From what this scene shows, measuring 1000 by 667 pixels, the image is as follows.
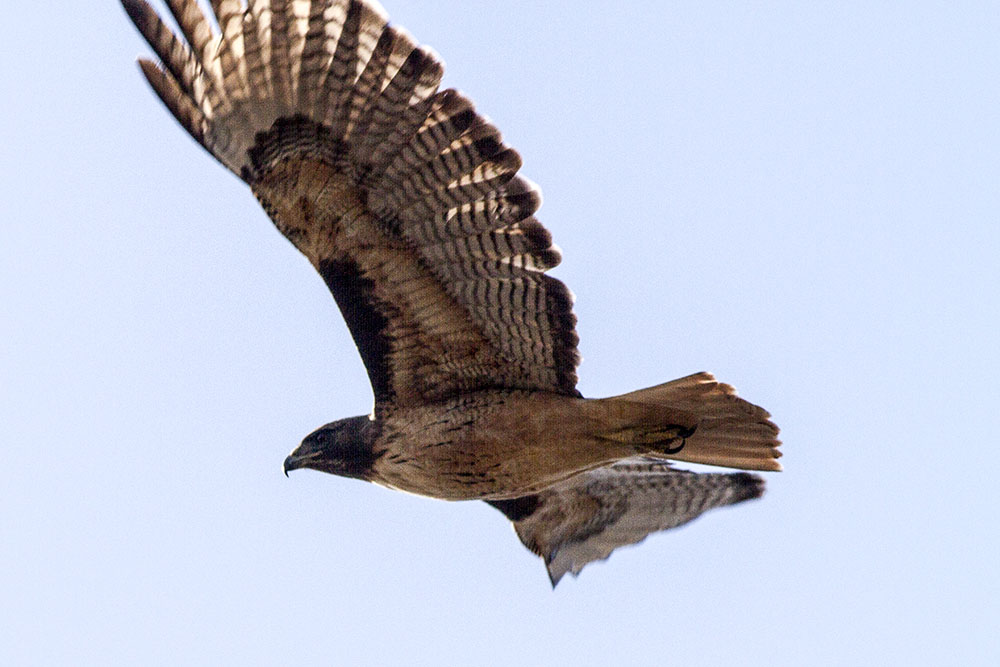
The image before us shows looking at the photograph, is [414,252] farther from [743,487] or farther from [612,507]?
[743,487]

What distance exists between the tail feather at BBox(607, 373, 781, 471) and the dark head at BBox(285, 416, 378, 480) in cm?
162

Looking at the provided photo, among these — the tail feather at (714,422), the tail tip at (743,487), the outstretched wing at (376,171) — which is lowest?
the tail tip at (743,487)

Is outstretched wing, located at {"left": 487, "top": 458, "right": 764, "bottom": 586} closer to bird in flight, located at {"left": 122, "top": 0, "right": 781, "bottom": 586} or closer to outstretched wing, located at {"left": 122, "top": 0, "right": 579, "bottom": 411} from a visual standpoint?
bird in flight, located at {"left": 122, "top": 0, "right": 781, "bottom": 586}

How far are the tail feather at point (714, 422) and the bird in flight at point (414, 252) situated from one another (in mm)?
14

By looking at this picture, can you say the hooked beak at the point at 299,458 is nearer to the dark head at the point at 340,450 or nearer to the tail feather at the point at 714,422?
the dark head at the point at 340,450

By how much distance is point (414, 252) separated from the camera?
8.94 metres

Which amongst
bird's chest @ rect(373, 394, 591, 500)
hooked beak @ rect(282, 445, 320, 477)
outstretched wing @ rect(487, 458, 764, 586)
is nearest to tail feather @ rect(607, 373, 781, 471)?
bird's chest @ rect(373, 394, 591, 500)

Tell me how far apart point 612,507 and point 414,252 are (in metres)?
2.86

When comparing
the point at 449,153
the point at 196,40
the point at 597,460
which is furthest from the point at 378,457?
the point at 196,40

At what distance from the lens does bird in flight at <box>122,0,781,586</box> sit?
8453mm

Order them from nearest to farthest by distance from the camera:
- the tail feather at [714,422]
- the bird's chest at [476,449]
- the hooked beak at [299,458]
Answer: the tail feather at [714,422]
the bird's chest at [476,449]
the hooked beak at [299,458]

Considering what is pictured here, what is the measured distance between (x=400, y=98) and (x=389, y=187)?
1.80 feet

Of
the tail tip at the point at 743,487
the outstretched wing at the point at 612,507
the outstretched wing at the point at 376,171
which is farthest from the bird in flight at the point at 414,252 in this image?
the tail tip at the point at 743,487

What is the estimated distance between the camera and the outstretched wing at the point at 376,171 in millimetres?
8430
